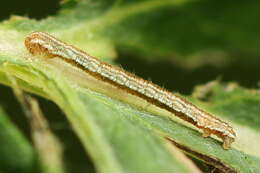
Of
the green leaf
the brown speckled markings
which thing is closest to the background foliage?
the green leaf

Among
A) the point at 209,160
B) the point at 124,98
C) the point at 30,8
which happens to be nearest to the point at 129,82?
the point at 124,98

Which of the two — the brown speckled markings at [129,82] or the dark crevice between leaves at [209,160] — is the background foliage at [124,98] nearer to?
the dark crevice between leaves at [209,160]

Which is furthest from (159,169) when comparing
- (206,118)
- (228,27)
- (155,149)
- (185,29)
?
(228,27)

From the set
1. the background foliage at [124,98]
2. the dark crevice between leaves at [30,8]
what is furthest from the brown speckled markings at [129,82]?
the dark crevice between leaves at [30,8]

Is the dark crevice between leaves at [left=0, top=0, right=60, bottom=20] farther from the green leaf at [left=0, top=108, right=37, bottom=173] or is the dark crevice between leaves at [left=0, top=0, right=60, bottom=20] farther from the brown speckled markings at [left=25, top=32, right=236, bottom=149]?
the green leaf at [left=0, top=108, right=37, bottom=173]

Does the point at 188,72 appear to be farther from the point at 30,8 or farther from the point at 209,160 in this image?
the point at 209,160

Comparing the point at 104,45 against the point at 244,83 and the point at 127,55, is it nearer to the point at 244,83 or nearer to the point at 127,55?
the point at 127,55
